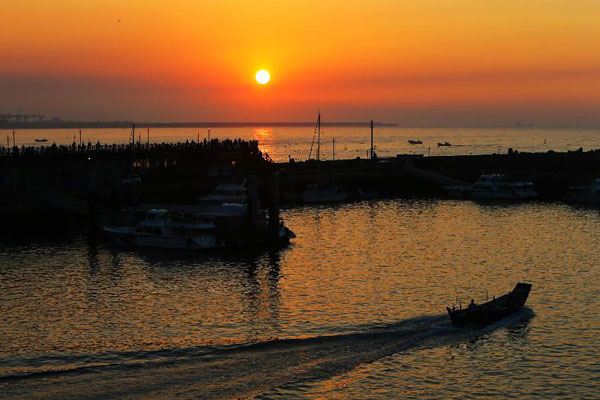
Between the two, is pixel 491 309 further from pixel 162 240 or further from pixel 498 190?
pixel 498 190

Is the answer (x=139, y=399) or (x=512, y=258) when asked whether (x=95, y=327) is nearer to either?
(x=139, y=399)

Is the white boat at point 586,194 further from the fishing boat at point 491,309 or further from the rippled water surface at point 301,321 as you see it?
the fishing boat at point 491,309

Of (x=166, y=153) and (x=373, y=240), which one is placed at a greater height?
(x=166, y=153)

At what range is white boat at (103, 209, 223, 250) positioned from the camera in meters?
70.0

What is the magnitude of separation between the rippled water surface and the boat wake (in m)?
0.10

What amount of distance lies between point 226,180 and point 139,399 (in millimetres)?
78964

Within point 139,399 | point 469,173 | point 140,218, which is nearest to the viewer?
point 139,399

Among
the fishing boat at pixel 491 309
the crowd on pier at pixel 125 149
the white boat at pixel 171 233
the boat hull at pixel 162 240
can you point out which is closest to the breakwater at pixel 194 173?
the crowd on pier at pixel 125 149

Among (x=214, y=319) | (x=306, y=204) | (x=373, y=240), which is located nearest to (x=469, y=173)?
(x=306, y=204)

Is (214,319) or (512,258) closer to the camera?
(214,319)

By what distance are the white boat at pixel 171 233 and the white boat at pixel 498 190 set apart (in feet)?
187

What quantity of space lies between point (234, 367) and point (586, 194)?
285ft

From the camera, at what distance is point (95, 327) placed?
4522cm

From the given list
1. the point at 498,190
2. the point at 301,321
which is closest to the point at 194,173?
the point at 498,190
